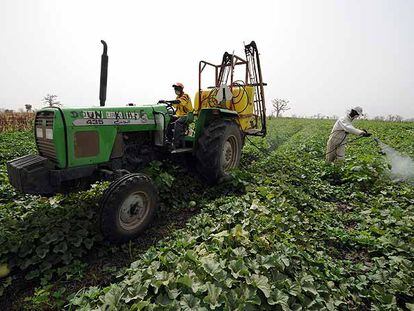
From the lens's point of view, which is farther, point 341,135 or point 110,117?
point 341,135

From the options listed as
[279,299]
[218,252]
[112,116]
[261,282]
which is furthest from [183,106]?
[279,299]

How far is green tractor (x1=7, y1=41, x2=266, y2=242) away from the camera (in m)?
3.30

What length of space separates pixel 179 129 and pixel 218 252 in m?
2.79

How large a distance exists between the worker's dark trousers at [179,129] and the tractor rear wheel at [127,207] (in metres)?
1.54

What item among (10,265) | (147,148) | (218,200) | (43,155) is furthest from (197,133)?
(10,265)

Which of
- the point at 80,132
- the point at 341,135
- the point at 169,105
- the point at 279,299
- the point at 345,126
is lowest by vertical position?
the point at 279,299

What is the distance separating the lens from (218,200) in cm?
452

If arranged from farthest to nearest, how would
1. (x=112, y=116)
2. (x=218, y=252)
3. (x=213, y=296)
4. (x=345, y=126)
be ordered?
(x=345, y=126) → (x=112, y=116) → (x=218, y=252) → (x=213, y=296)

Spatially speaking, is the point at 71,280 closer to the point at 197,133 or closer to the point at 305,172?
the point at 197,133

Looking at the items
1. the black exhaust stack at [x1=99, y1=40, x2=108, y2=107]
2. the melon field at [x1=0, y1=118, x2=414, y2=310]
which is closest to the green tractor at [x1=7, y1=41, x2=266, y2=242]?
the black exhaust stack at [x1=99, y1=40, x2=108, y2=107]

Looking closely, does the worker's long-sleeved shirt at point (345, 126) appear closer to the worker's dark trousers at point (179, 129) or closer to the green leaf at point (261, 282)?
the worker's dark trousers at point (179, 129)

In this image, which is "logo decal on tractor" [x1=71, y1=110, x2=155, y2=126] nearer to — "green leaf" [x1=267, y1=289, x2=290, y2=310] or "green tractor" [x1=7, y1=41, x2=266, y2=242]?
"green tractor" [x1=7, y1=41, x2=266, y2=242]

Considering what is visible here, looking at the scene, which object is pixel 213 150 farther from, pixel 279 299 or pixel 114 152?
pixel 279 299

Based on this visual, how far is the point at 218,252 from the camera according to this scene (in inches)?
113
